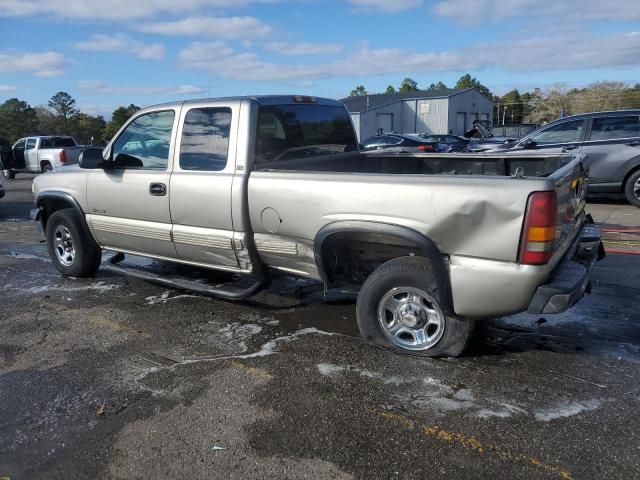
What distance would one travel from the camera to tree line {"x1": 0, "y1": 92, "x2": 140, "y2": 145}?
41.9m

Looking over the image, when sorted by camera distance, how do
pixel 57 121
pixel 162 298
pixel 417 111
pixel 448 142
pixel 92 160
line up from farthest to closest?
pixel 417 111, pixel 57 121, pixel 448 142, pixel 162 298, pixel 92 160

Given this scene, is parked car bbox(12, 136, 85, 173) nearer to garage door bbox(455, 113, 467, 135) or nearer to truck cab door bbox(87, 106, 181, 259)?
truck cab door bbox(87, 106, 181, 259)

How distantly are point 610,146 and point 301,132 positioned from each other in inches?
295

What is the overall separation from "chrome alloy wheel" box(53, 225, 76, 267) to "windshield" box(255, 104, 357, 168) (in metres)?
3.00

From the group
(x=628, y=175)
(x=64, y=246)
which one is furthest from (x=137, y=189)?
(x=628, y=175)

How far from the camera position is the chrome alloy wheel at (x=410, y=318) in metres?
3.95

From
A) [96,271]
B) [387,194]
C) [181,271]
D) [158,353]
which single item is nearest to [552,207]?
[387,194]

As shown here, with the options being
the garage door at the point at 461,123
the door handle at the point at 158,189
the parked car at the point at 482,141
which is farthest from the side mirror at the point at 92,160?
the garage door at the point at 461,123

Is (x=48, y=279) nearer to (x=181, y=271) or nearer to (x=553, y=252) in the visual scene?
(x=181, y=271)

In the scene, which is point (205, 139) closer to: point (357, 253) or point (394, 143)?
point (357, 253)

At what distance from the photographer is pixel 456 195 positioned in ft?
11.3

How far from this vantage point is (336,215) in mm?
3949

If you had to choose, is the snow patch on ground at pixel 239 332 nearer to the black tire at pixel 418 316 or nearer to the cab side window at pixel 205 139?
the black tire at pixel 418 316

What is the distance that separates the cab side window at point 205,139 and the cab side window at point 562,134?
805 cm
